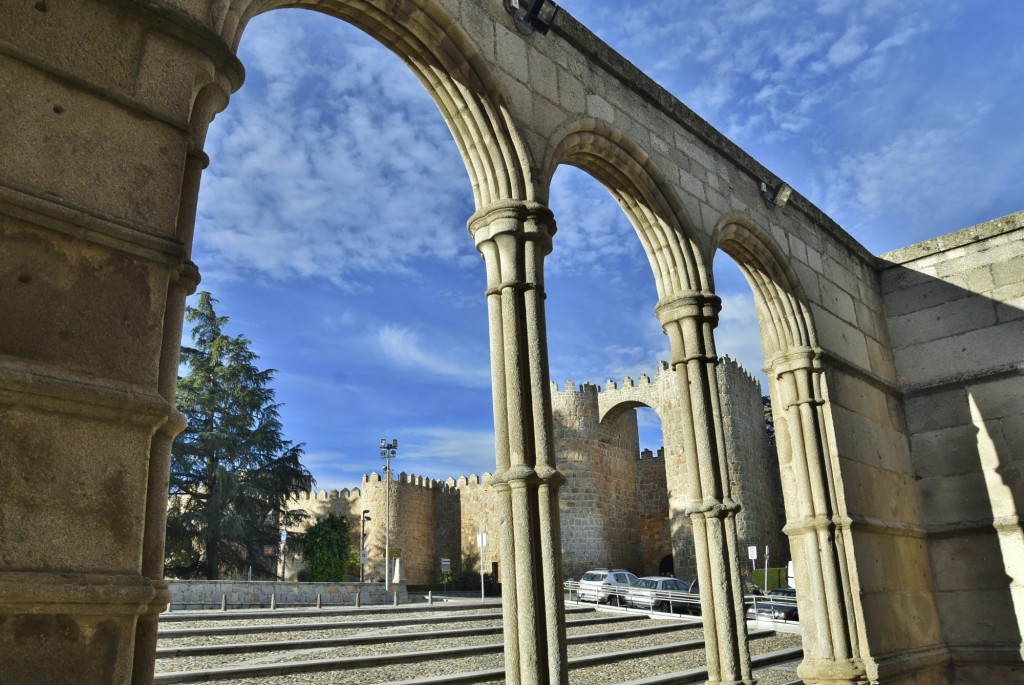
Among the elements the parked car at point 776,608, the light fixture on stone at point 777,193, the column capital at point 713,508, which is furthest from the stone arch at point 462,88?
the parked car at point 776,608

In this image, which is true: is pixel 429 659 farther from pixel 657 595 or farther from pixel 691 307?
pixel 657 595

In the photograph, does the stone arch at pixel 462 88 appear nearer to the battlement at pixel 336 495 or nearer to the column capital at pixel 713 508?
the column capital at pixel 713 508

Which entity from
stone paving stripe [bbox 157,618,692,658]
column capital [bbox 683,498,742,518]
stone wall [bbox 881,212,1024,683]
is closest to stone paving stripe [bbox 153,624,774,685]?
stone paving stripe [bbox 157,618,692,658]

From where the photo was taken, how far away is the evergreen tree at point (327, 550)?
25484mm

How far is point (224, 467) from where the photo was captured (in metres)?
Answer: 21.7

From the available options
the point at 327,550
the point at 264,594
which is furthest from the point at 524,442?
the point at 327,550

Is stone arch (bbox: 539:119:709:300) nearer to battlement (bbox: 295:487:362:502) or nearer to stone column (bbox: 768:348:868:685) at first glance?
stone column (bbox: 768:348:868:685)

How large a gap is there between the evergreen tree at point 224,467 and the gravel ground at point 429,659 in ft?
40.4

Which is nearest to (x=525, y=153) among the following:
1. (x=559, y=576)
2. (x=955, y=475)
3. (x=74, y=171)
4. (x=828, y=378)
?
(x=559, y=576)

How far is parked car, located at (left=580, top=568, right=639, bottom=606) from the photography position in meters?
15.1

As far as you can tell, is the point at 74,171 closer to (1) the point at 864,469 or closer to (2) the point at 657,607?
(1) the point at 864,469

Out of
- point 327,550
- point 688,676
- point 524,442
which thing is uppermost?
point 327,550

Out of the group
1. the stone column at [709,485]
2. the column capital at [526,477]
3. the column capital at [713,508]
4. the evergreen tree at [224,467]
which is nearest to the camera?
the column capital at [526,477]

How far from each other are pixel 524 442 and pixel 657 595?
11.7 metres
